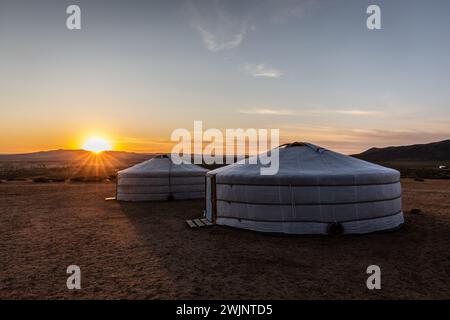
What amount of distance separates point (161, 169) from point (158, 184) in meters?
0.83

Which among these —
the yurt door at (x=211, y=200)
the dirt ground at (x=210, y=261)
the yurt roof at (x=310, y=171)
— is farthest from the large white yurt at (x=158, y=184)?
the yurt roof at (x=310, y=171)

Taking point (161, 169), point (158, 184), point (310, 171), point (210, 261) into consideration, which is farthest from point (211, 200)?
point (161, 169)

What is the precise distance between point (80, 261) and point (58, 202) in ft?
36.6

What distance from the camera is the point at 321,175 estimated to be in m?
9.01

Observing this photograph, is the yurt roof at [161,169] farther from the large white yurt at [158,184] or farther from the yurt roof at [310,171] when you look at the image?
the yurt roof at [310,171]

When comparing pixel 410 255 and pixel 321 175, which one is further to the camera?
pixel 321 175

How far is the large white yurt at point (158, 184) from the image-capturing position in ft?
57.2

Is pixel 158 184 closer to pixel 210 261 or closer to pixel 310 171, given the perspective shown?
pixel 310 171

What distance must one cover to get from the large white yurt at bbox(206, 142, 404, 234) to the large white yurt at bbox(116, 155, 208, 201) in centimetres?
776

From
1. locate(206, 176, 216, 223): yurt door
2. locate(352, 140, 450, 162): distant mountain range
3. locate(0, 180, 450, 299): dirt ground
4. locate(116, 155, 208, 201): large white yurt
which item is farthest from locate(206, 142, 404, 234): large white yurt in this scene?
locate(352, 140, 450, 162): distant mountain range

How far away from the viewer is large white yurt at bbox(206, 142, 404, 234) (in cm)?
904
